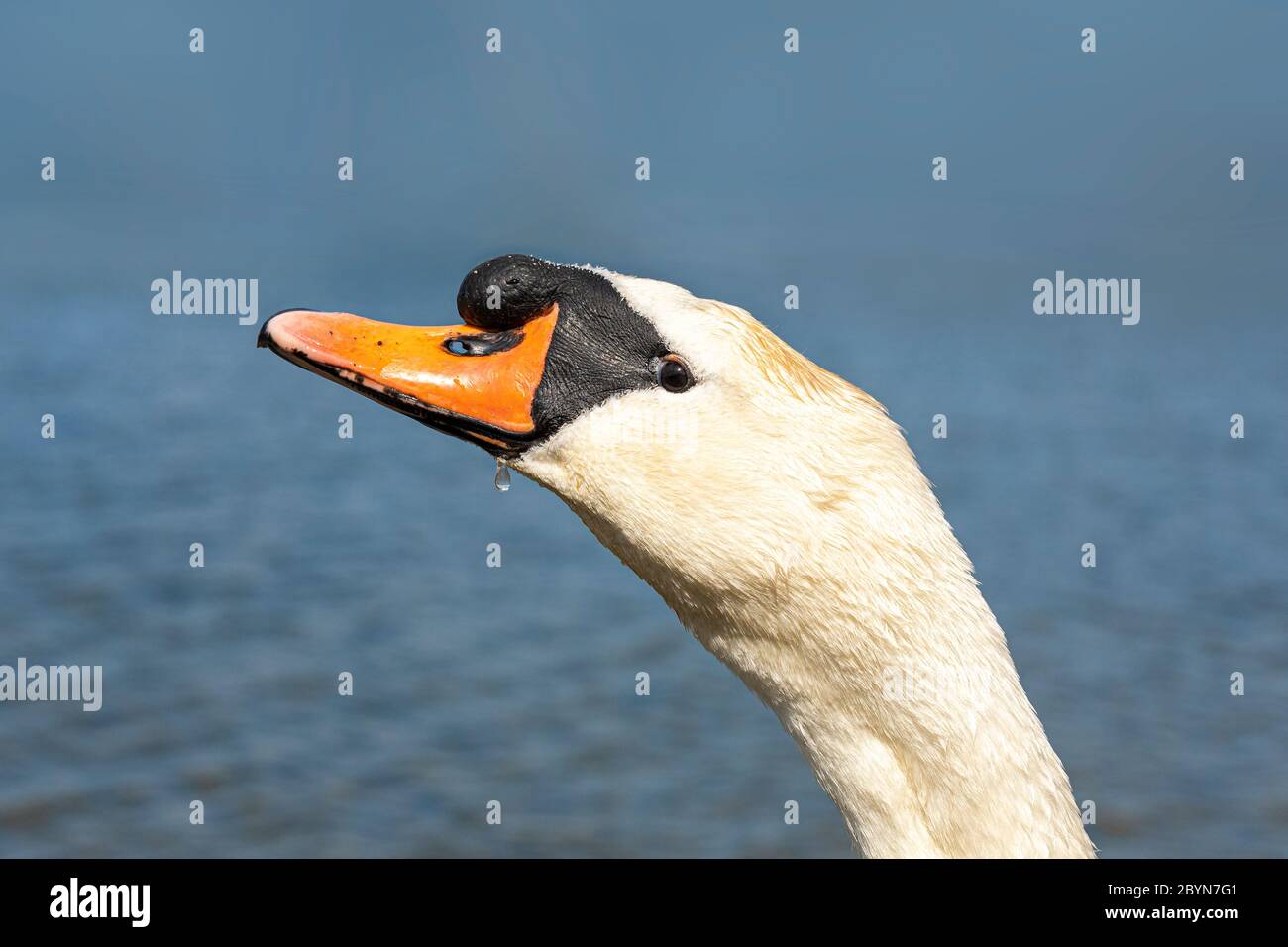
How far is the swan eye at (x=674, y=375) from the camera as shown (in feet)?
12.0

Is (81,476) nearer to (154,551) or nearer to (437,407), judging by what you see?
(154,551)

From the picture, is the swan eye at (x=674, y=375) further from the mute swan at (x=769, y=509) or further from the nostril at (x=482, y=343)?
the nostril at (x=482, y=343)

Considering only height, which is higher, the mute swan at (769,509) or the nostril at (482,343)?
the nostril at (482,343)

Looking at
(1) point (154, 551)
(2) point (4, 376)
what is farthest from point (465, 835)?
(2) point (4, 376)

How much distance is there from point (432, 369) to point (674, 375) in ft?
2.08

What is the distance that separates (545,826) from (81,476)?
694 centimetres

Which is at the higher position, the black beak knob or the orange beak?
the black beak knob

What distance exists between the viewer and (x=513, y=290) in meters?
3.79

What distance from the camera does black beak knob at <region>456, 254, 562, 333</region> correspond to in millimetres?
3789

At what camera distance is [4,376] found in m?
16.0
